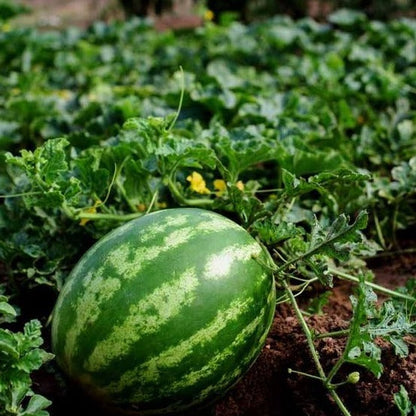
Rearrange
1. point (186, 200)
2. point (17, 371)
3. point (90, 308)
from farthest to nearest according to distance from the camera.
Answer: point (186, 200), point (90, 308), point (17, 371)

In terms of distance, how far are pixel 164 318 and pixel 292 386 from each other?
513mm

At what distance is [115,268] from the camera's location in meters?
1.95

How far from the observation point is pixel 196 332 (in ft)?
6.12

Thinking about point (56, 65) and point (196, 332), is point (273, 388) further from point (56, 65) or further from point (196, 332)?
point (56, 65)

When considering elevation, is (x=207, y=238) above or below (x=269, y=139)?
above

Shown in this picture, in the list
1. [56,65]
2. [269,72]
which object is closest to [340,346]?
[269,72]

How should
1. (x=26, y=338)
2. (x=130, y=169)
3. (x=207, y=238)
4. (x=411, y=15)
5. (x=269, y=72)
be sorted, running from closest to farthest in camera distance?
(x=26, y=338), (x=207, y=238), (x=130, y=169), (x=269, y=72), (x=411, y=15)

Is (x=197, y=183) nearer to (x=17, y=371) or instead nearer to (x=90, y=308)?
(x=90, y=308)

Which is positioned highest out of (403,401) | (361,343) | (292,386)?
(361,343)

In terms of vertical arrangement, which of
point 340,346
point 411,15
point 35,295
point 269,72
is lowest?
point 411,15

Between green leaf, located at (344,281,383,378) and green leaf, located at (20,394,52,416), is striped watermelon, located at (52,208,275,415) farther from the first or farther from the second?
green leaf, located at (344,281,383,378)

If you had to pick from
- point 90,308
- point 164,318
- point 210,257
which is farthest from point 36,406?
point 210,257

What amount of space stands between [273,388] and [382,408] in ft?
1.14

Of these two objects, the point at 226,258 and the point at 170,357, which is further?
the point at 226,258
